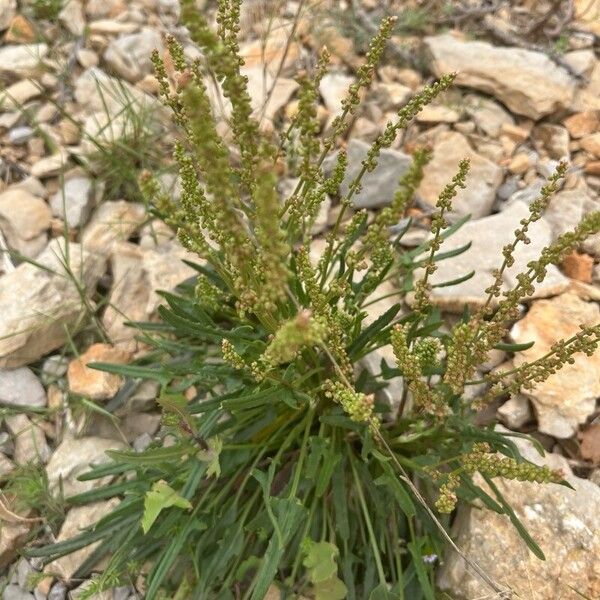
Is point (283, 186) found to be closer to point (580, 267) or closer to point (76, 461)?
point (580, 267)

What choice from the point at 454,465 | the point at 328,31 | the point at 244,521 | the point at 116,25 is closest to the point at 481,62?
the point at 328,31

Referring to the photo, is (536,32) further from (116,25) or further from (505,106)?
(116,25)

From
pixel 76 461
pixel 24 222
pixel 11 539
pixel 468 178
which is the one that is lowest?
pixel 11 539

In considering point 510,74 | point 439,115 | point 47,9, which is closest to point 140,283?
point 439,115

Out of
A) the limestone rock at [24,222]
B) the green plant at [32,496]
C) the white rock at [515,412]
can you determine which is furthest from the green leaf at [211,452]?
the limestone rock at [24,222]

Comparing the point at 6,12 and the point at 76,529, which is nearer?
the point at 76,529

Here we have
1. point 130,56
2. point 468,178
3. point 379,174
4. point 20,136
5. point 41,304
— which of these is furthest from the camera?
point 130,56
